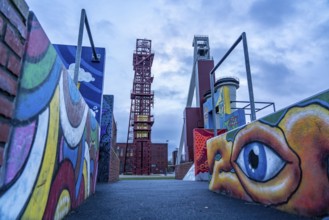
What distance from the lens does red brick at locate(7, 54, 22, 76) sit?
3.43 ft

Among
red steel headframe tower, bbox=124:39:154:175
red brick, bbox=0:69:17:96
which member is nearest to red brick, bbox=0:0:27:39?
red brick, bbox=0:69:17:96

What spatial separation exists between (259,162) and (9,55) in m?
2.95

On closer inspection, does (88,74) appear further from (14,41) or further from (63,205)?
(14,41)

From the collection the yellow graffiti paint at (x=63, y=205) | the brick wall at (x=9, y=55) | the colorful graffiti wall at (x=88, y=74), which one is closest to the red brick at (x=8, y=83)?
the brick wall at (x=9, y=55)

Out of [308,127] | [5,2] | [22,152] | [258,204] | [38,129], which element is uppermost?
[5,2]

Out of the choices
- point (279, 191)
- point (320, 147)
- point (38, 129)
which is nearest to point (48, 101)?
point (38, 129)

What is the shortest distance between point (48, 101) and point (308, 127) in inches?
92.4

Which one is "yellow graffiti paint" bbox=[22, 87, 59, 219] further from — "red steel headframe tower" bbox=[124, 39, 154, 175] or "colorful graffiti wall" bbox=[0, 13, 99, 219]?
"red steel headframe tower" bbox=[124, 39, 154, 175]

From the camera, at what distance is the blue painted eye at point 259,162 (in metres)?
2.68

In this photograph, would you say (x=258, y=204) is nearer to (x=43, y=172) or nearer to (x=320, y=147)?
(x=320, y=147)

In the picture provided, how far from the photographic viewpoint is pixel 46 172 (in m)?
1.71

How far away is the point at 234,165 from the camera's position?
3.72 metres

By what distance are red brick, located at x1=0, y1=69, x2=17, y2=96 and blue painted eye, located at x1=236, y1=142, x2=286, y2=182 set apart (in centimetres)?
263

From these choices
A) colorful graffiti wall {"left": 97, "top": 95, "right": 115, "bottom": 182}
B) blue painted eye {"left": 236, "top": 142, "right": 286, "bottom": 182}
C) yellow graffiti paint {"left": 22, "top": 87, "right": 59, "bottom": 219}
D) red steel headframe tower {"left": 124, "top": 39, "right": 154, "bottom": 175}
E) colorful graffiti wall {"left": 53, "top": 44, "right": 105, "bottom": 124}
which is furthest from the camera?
red steel headframe tower {"left": 124, "top": 39, "right": 154, "bottom": 175}
